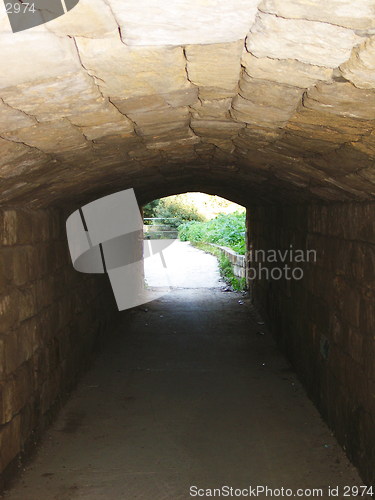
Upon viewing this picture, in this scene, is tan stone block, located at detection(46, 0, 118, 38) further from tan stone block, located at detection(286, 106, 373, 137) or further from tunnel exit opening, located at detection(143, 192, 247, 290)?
tunnel exit opening, located at detection(143, 192, 247, 290)

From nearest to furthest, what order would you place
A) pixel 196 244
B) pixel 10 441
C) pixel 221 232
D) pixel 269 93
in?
pixel 269 93, pixel 10 441, pixel 221 232, pixel 196 244

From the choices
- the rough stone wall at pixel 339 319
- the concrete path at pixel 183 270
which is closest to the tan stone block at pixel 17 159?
the rough stone wall at pixel 339 319

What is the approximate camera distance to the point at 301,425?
4.66 m

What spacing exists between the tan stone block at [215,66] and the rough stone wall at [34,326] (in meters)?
2.09

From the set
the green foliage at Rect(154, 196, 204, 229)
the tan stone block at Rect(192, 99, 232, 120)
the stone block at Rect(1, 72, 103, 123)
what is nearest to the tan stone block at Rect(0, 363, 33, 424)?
the stone block at Rect(1, 72, 103, 123)

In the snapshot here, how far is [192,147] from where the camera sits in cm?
368

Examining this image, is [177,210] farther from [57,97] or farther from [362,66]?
[362,66]

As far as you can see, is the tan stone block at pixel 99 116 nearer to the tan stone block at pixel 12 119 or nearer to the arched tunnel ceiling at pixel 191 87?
the arched tunnel ceiling at pixel 191 87

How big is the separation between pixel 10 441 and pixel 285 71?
3152 millimetres

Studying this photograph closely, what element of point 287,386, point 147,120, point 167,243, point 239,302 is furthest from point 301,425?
point 167,243

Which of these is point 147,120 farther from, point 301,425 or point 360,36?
point 301,425

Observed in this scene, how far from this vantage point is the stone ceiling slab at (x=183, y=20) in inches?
52.9

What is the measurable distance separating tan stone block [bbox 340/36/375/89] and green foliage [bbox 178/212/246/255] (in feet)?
51.6

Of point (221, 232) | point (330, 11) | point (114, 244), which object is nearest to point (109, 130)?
point (330, 11)
